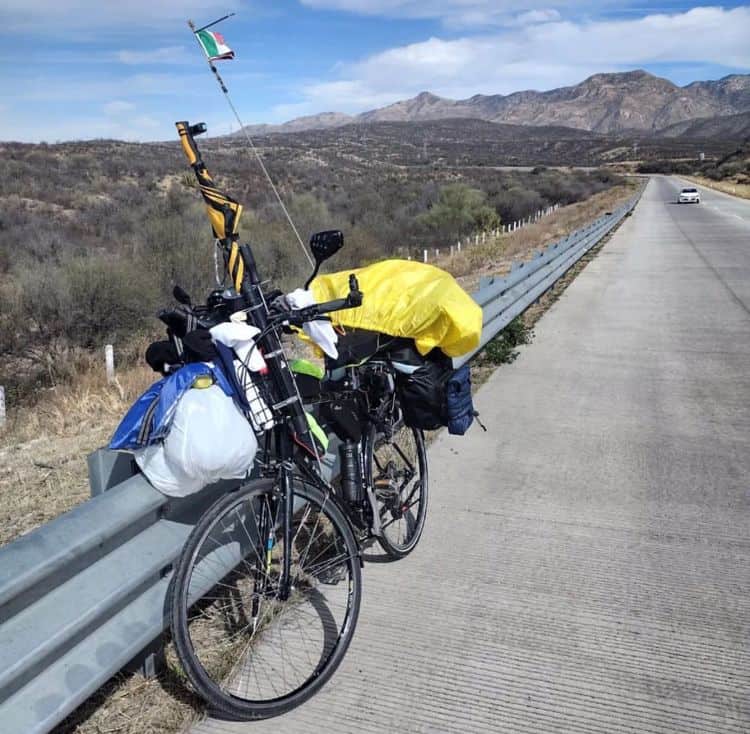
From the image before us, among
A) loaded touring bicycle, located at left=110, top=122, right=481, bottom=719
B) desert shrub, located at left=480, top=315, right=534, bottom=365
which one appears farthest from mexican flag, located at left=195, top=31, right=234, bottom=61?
desert shrub, located at left=480, top=315, right=534, bottom=365

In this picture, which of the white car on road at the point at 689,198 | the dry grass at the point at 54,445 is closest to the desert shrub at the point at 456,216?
the white car on road at the point at 689,198

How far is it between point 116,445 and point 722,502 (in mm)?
3554

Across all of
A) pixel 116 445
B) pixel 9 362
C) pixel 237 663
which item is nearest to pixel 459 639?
pixel 237 663

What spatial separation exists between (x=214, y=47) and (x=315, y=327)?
5.31ft

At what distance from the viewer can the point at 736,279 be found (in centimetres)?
1371

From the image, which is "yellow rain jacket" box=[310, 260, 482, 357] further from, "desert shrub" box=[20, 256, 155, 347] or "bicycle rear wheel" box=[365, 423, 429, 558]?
"desert shrub" box=[20, 256, 155, 347]

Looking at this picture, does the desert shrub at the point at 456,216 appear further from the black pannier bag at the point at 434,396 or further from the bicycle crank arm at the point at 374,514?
the bicycle crank arm at the point at 374,514

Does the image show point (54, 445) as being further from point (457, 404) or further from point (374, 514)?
point (457, 404)

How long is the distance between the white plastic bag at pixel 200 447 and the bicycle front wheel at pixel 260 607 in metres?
0.13

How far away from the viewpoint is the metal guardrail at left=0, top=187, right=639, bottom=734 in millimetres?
2270

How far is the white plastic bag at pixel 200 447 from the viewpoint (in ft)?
9.03

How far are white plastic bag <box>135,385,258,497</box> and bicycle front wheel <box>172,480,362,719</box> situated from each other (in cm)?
13

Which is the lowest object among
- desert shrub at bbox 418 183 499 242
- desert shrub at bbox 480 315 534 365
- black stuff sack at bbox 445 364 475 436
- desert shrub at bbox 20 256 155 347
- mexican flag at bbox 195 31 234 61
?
desert shrub at bbox 418 183 499 242

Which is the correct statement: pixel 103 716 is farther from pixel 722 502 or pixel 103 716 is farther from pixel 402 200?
pixel 402 200
